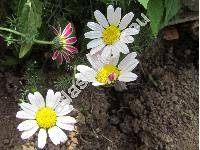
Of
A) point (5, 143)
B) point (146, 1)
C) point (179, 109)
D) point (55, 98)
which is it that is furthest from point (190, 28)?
point (5, 143)

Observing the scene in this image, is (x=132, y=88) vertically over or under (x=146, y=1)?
under

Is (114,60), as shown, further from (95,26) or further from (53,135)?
(53,135)

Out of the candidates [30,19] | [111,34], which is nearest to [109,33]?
[111,34]

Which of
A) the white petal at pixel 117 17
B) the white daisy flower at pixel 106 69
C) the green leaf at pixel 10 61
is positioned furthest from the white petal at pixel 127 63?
the green leaf at pixel 10 61

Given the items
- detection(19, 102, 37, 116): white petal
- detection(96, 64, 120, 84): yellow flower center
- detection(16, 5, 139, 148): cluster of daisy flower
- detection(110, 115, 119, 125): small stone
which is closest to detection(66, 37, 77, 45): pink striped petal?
detection(16, 5, 139, 148): cluster of daisy flower

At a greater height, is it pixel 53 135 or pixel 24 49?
pixel 24 49

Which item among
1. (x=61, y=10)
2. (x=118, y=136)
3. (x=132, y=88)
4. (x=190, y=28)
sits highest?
(x=61, y=10)

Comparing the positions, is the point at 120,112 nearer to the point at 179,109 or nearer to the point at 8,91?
the point at 179,109

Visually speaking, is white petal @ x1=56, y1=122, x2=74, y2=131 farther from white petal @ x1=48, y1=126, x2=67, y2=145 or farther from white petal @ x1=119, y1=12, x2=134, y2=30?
white petal @ x1=119, y1=12, x2=134, y2=30
